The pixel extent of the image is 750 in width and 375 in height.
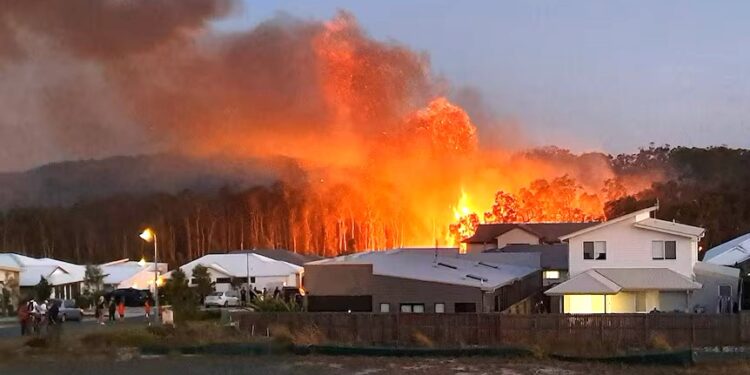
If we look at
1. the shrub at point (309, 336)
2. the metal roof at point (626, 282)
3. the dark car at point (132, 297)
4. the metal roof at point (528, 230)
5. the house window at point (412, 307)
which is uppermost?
the metal roof at point (528, 230)

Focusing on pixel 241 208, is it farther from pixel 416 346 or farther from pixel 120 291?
pixel 416 346

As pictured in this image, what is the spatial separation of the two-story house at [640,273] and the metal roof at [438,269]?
10.1 ft

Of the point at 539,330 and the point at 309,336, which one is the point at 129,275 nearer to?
the point at 309,336

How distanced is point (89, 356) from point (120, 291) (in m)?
39.5

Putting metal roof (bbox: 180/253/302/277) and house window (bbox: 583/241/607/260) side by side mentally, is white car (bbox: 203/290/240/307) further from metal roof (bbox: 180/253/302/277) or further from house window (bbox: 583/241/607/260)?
house window (bbox: 583/241/607/260)

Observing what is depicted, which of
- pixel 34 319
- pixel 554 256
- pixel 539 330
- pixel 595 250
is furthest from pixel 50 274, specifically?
pixel 539 330

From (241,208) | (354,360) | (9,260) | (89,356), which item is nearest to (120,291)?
(9,260)

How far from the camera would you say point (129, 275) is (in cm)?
8131

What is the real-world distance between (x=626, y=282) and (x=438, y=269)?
334 inches

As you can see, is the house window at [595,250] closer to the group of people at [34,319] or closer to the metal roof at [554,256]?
the metal roof at [554,256]

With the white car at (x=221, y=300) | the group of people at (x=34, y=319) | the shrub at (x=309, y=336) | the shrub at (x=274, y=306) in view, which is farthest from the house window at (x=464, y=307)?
the white car at (x=221, y=300)

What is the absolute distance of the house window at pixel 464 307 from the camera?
41500 mm

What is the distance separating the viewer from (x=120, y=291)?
226ft

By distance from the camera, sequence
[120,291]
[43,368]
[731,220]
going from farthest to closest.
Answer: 1. [731,220]
2. [120,291]
3. [43,368]
